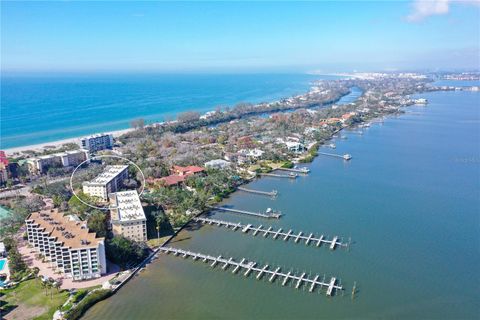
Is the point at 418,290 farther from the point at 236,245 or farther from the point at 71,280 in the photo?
the point at 71,280

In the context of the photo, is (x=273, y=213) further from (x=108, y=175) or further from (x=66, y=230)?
(x=108, y=175)

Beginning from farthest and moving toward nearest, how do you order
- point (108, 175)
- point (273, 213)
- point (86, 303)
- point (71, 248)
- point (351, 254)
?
point (108, 175), point (273, 213), point (351, 254), point (71, 248), point (86, 303)

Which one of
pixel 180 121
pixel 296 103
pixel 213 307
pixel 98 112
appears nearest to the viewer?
pixel 213 307

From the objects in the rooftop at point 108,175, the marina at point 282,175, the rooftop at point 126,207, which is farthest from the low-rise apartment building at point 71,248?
the marina at point 282,175

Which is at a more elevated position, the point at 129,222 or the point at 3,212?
the point at 129,222

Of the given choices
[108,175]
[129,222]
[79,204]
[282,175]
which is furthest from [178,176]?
[129,222]

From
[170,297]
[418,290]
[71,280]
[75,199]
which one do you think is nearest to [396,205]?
[418,290]
